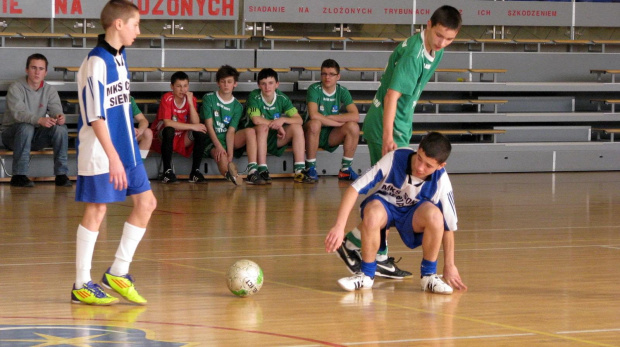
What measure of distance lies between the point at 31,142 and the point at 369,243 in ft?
22.2

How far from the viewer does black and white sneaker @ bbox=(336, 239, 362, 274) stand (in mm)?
4902

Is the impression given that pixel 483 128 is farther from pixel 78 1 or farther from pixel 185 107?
pixel 78 1

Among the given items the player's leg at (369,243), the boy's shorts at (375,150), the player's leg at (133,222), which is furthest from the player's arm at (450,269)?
the player's leg at (133,222)

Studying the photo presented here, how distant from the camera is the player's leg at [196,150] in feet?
36.0

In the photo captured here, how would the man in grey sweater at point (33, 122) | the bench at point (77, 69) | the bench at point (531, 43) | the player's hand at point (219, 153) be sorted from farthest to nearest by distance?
the bench at point (531, 43), the bench at point (77, 69), the player's hand at point (219, 153), the man in grey sweater at point (33, 122)

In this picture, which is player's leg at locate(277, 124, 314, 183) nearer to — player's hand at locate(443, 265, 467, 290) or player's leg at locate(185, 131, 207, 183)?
player's leg at locate(185, 131, 207, 183)

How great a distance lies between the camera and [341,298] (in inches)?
173

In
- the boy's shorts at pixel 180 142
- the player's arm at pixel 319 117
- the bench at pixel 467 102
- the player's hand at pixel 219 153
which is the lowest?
the player's hand at pixel 219 153

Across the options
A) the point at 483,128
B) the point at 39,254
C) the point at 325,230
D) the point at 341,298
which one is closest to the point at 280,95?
the point at 483,128

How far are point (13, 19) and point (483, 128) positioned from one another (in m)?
6.66

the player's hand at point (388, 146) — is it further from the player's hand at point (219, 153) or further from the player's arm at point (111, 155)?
the player's hand at point (219, 153)

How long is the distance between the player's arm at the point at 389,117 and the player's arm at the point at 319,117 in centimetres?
634

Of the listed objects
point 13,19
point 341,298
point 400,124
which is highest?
point 13,19

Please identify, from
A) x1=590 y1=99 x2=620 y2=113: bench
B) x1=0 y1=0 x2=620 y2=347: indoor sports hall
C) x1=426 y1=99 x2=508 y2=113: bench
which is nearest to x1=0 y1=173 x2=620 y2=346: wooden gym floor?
x1=0 y1=0 x2=620 y2=347: indoor sports hall
